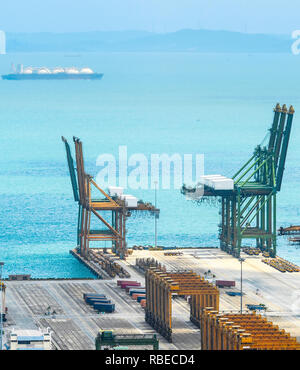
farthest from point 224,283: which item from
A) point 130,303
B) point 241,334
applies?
point 241,334

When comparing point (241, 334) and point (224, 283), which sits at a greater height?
point (241, 334)

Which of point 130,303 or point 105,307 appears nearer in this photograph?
point 105,307

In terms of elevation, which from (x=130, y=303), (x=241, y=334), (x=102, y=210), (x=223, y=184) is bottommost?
(x=130, y=303)

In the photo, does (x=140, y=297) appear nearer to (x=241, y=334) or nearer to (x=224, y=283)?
(x=224, y=283)

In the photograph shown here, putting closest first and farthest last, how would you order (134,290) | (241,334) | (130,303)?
1. (241,334)
2. (130,303)
3. (134,290)

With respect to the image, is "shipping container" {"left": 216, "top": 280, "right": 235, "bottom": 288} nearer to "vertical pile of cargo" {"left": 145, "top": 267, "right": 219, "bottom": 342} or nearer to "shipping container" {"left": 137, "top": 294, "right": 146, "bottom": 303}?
"shipping container" {"left": 137, "top": 294, "right": 146, "bottom": 303}

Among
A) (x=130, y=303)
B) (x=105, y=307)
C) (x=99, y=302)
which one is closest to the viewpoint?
(x=105, y=307)
